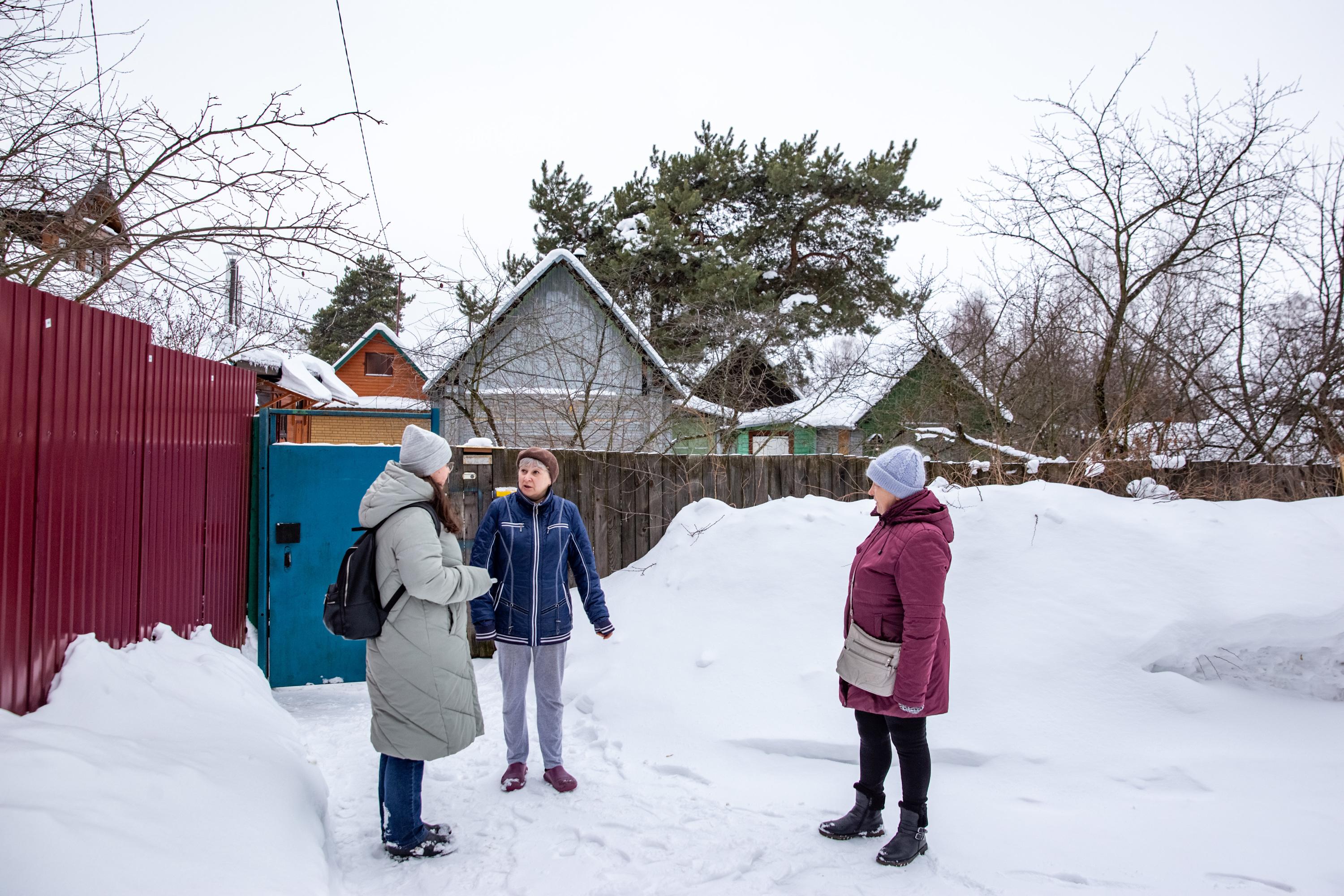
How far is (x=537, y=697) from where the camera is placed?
4.01 meters

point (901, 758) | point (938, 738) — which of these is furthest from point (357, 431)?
point (901, 758)

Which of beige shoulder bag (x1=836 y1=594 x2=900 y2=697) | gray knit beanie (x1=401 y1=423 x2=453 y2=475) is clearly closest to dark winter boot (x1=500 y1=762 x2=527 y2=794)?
gray knit beanie (x1=401 y1=423 x2=453 y2=475)

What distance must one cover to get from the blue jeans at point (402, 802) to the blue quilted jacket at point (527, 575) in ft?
2.59

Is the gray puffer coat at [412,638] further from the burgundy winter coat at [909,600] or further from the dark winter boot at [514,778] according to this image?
the burgundy winter coat at [909,600]

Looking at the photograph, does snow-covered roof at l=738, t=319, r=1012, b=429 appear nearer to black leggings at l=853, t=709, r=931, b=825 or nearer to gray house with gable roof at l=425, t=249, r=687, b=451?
gray house with gable roof at l=425, t=249, r=687, b=451

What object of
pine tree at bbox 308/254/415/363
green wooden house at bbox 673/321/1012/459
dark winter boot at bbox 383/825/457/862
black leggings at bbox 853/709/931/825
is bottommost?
dark winter boot at bbox 383/825/457/862

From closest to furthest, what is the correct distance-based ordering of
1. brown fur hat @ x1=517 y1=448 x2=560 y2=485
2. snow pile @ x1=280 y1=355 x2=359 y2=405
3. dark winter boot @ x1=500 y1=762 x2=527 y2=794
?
dark winter boot @ x1=500 y1=762 x2=527 y2=794
brown fur hat @ x1=517 y1=448 x2=560 y2=485
snow pile @ x1=280 y1=355 x2=359 y2=405

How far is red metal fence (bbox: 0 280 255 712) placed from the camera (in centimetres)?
260

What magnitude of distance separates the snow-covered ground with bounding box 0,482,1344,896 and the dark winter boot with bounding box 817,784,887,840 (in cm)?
6

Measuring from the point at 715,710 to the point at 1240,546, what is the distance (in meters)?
3.50

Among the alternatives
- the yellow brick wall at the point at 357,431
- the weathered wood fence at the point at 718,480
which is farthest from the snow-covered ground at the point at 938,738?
the yellow brick wall at the point at 357,431

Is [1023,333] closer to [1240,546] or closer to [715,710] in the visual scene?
[1240,546]

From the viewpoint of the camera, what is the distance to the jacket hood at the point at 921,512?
10.6 ft

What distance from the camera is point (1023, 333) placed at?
31.7 ft
